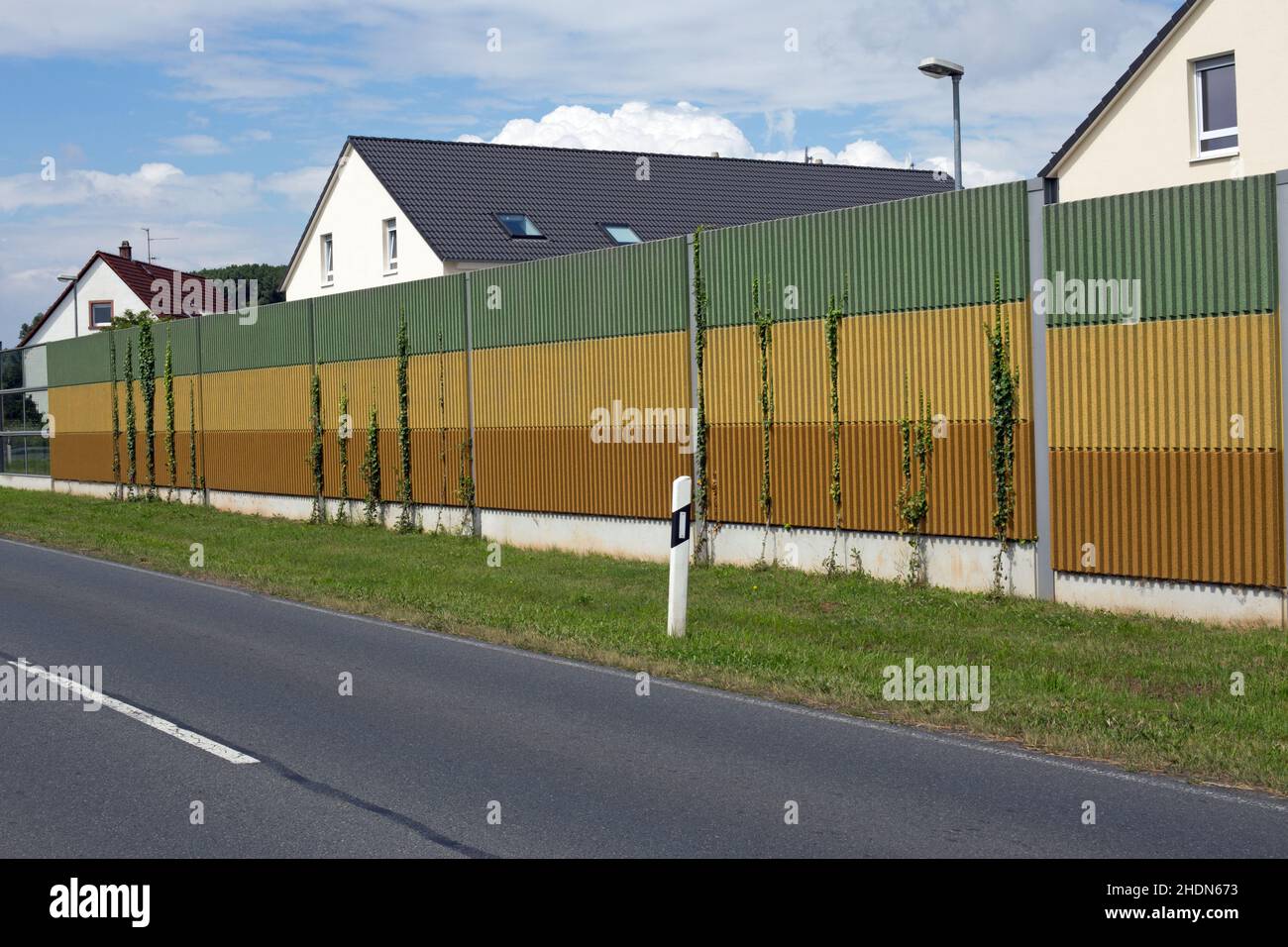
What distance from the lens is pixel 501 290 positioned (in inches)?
854

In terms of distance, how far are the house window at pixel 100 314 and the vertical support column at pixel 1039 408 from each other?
210ft

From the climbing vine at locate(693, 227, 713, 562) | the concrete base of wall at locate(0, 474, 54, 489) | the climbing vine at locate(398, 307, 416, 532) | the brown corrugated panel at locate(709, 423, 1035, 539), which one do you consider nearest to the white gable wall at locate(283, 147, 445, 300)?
the concrete base of wall at locate(0, 474, 54, 489)

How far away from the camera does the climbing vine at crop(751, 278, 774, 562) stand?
17.0m

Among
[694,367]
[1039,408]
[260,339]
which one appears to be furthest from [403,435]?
[1039,408]

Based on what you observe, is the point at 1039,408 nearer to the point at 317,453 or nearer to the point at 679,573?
the point at 679,573

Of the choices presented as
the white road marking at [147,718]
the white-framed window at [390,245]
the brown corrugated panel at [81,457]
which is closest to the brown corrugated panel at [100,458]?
the brown corrugated panel at [81,457]

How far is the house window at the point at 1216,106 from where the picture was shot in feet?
85.9

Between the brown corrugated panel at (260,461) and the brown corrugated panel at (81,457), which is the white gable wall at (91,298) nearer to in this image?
the brown corrugated panel at (81,457)

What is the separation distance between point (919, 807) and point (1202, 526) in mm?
6569

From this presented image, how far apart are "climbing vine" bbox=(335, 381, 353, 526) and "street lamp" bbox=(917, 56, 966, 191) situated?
11.5 m

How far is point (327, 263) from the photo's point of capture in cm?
4519

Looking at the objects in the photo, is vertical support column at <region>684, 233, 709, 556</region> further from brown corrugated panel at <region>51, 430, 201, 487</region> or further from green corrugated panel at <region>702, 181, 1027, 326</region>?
brown corrugated panel at <region>51, 430, 201, 487</region>
